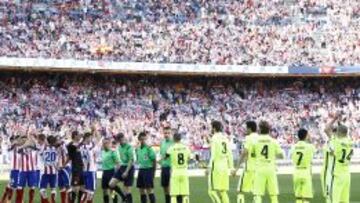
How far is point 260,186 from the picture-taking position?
20.9m

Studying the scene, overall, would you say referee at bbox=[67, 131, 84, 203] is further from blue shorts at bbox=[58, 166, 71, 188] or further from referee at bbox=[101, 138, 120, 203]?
referee at bbox=[101, 138, 120, 203]

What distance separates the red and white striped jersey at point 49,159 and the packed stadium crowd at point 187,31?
25.3m

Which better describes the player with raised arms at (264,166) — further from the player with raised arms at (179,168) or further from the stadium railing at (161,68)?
the stadium railing at (161,68)

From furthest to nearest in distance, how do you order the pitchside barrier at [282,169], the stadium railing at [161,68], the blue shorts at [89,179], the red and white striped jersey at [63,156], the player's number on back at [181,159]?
1. the stadium railing at [161,68]
2. the pitchside barrier at [282,169]
3. the red and white striped jersey at [63,156]
4. the blue shorts at [89,179]
5. the player's number on back at [181,159]

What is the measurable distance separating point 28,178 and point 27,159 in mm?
597

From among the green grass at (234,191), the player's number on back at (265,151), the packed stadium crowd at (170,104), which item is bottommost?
the green grass at (234,191)

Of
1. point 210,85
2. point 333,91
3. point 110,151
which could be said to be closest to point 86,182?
point 110,151

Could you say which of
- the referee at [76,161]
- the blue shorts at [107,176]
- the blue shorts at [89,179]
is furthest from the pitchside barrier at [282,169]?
the blue shorts at [89,179]

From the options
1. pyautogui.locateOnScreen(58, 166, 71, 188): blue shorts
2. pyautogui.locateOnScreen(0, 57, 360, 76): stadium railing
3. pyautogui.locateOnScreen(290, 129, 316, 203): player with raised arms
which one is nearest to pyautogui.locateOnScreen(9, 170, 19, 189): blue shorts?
pyautogui.locateOnScreen(58, 166, 71, 188): blue shorts

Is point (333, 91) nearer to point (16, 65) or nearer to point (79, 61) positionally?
point (79, 61)

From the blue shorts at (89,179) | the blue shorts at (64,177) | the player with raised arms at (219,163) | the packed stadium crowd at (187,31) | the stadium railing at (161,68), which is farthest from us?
the packed stadium crowd at (187,31)

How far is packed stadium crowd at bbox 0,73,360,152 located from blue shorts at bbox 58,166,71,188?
2202 centimetres

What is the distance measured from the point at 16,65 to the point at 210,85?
12802 mm

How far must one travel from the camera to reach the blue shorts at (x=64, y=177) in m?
24.8
